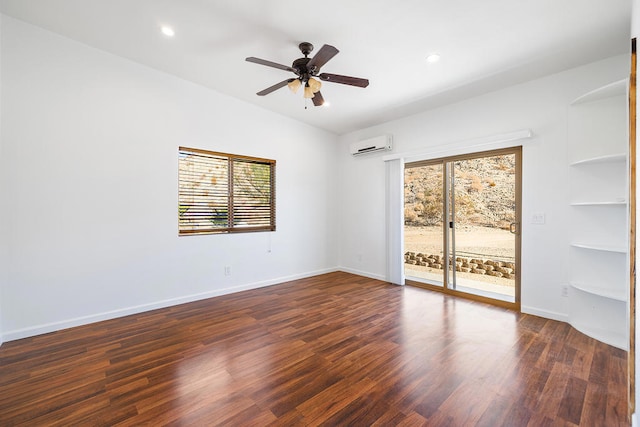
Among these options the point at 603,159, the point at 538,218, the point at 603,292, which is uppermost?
the point at 603,159

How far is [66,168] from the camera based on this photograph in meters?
2.81

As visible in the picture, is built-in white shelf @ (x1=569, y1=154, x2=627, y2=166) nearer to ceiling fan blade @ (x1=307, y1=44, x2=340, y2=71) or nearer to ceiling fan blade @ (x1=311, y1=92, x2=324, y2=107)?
ceiling fan blade @ (x1=307, y1=44, x2=340, y2=71)

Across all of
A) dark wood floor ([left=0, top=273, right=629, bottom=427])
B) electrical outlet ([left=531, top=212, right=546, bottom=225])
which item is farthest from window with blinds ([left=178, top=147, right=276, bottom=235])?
electrical outlet ([left=531, top=212, right=546, bottom=225])

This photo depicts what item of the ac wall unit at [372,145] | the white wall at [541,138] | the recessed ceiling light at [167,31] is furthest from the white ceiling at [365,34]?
the ac wall unit at [372,145]

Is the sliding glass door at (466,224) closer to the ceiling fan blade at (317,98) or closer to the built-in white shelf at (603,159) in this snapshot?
the built-in white shelf at (603,159)

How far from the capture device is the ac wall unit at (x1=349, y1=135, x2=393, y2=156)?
475 centimetres

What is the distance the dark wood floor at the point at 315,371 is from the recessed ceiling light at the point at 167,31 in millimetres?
3009

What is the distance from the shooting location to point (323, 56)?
233 cm

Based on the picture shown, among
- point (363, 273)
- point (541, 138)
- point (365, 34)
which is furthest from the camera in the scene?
point (363, 273)

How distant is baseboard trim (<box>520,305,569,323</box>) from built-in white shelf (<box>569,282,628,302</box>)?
0.40 metres

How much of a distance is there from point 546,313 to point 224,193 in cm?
451

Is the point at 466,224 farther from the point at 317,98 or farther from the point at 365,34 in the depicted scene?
the point at 365,34

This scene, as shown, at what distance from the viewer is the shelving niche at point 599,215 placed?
2688mm

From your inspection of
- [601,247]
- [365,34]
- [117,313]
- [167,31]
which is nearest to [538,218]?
[601,247]
